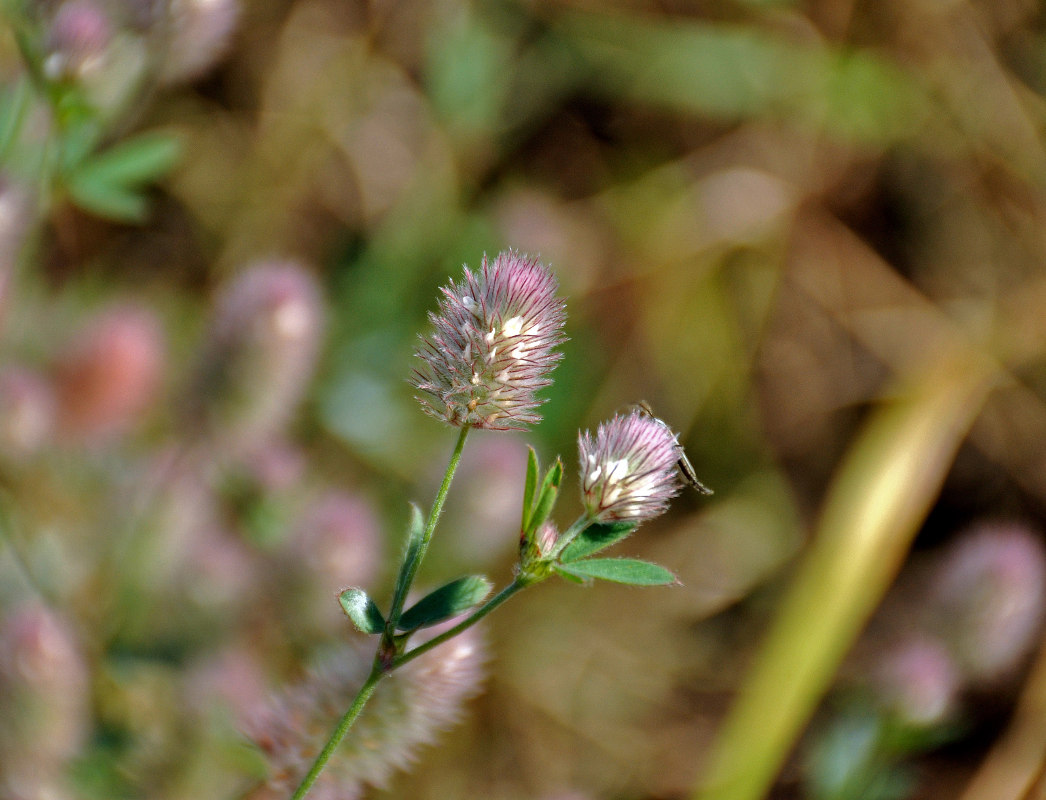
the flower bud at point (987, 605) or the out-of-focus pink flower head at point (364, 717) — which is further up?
the out-of-focus pink flower head at point (364, 717)

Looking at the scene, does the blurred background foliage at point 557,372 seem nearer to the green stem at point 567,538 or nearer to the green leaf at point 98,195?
the green leaf at point 98,195

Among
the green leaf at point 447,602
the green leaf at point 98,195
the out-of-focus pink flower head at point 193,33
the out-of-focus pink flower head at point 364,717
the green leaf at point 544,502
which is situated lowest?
the out-of-focus pink flower head at point 364,717

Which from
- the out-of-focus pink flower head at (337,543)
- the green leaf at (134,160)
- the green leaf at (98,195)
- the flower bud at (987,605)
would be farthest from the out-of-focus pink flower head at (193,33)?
the flower bud at (987,605)

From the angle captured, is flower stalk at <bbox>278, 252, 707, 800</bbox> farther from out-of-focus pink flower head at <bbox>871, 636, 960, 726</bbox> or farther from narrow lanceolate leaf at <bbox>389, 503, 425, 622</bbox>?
out-of-focus pink flower head at <bbox>871, 636, 960, 726</bbox>

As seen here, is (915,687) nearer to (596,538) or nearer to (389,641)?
(596,538)

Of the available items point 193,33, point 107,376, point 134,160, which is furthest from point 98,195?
point 107,376

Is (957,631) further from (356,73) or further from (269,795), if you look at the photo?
(356,73)

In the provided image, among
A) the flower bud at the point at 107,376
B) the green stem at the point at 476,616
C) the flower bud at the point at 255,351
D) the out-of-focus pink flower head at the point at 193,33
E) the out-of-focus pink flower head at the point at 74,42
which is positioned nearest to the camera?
the green stem at the point at 476,616
